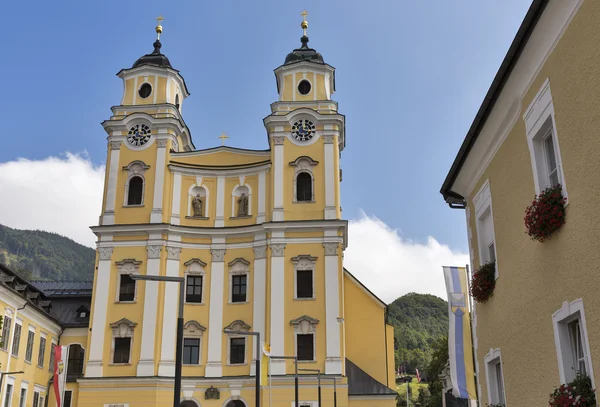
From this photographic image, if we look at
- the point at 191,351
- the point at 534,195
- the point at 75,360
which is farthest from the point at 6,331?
the point at 534,195

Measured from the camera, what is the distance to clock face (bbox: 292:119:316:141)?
45.9 metres

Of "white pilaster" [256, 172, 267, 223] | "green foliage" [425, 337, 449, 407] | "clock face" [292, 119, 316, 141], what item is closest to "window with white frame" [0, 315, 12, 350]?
"white pilaster" [256, 172, 267, 223]

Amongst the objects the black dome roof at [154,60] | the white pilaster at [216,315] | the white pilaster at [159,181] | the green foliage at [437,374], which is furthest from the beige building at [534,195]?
the green foliage at [437,374]

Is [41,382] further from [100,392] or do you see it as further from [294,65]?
[294,65]

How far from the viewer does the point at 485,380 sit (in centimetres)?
1490

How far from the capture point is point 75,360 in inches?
1797

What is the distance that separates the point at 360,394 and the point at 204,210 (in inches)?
615

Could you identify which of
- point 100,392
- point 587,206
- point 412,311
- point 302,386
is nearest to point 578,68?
point 587,206

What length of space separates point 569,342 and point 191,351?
114 feet

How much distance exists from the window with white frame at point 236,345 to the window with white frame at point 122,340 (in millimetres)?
5949

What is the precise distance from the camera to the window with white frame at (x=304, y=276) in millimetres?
42438

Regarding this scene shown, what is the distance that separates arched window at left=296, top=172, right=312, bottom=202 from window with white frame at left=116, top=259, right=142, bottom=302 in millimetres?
11107

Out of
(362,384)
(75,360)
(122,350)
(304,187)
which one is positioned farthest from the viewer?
(75,360)

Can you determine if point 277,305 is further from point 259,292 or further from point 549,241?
point 549,241
